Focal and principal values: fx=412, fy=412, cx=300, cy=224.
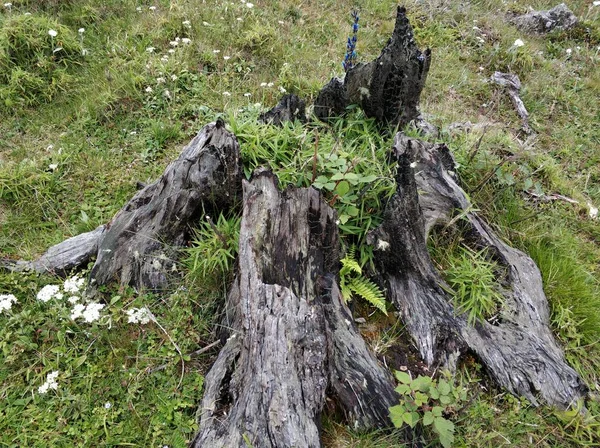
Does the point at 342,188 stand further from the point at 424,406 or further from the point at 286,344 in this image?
the point at 424,406

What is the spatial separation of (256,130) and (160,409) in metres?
2.77

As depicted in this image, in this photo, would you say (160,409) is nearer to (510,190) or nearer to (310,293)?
(310,293)

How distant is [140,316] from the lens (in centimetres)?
363

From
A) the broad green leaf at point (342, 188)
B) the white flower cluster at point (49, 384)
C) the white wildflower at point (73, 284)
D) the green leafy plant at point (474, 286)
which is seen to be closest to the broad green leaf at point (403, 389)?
the green leafy plant at point (474, 286)

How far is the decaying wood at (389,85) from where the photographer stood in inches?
175

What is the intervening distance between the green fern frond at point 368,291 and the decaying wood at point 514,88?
5338 mm

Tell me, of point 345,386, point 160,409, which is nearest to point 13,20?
point 160,409

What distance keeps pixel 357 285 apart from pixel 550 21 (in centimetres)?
1002

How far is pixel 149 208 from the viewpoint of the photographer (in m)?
4.15

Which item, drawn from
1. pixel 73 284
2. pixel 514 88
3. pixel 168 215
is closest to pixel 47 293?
pixel 73 284

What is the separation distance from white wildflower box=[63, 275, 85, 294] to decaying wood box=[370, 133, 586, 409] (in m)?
2.77

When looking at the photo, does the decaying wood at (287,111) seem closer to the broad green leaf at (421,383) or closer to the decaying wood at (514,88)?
the broad green leaf at (421,383)

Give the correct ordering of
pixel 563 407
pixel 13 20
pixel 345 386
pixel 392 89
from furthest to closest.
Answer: pixel 13 20, pixel 392 89, pixel 563 407, pixel 345 386

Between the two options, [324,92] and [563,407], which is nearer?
[563,407]
